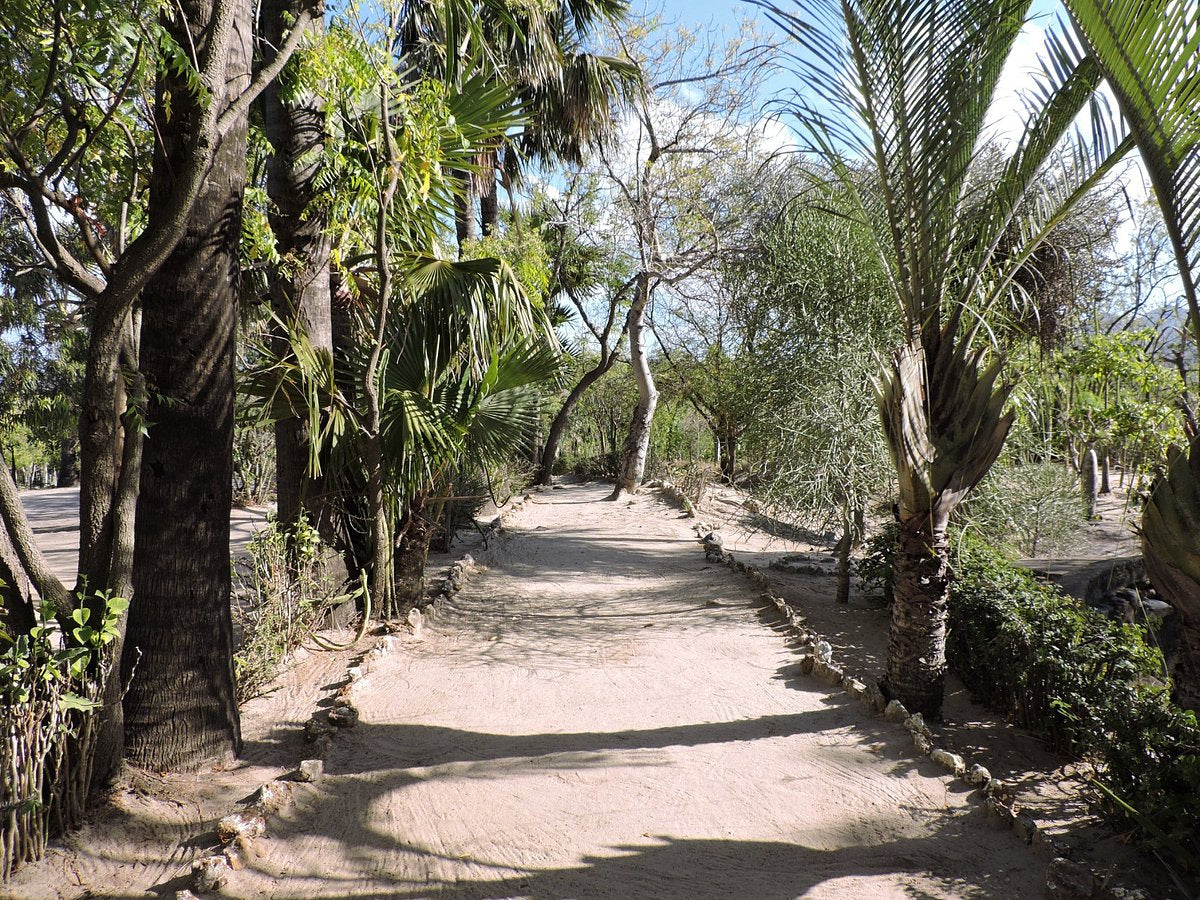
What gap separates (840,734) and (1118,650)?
1.43 metres

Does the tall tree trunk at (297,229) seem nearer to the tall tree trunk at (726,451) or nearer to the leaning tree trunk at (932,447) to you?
the leaning tree trunk at (932,447)

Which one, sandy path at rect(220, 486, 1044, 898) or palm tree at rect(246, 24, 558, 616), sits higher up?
palm tree at rect(246, 24, 558, 616)

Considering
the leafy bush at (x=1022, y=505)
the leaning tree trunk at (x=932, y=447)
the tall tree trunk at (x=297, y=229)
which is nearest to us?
the leaning tree trunk at (x=932, y=447)

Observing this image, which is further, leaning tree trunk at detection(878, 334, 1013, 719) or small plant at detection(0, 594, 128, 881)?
leaning tree trunk at detection(878, 334, 1013, 719)

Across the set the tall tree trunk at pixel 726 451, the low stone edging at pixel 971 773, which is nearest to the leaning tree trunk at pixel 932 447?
the low stone edging at pixel 971 773

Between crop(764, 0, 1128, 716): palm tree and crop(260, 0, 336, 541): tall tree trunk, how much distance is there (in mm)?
3443

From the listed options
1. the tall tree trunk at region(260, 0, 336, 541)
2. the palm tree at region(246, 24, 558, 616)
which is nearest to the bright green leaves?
the palm tree at region(246, 24, 558, 616)

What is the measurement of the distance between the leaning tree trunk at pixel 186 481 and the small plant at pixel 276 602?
2.89 feet

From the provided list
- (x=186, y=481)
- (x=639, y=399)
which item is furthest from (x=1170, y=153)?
(x=639, y=399)

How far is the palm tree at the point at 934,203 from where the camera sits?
3.74 meters

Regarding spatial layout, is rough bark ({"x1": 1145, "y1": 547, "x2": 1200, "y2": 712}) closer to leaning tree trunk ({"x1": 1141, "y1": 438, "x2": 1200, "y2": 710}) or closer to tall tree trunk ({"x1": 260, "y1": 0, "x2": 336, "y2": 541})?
leaning tree trunk ({"x1": 1141, "y1": 438, "x2": 1200, "y2": 710})

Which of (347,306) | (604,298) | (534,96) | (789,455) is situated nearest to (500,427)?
(347,306)

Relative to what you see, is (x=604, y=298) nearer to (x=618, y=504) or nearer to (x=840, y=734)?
(x=618, y=504)

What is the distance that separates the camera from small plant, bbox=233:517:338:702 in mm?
4320
